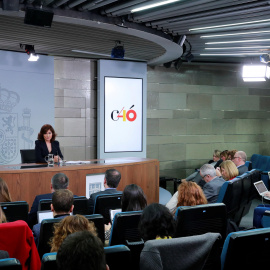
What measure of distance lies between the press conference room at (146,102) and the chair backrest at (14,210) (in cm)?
→ 16

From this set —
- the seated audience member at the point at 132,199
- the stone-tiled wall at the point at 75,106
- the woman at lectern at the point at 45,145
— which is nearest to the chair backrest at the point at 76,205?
the seated audience member at the point at 132,199

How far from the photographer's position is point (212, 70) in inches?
440

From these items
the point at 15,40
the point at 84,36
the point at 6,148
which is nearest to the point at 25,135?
the point at 6,148

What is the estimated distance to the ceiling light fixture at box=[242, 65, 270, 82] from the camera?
8945 mm

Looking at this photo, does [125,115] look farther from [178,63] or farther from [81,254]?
[81,254]

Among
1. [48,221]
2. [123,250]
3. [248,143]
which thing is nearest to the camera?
[123,250]

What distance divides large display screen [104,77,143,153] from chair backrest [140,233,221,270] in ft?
23.6

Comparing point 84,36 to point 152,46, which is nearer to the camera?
point 84,36

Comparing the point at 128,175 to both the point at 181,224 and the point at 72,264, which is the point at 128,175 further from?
the point at 72,264

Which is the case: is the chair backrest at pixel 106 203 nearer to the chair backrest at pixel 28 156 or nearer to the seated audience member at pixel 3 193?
the seated audience member at pixel 3 193

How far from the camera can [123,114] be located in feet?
31.8

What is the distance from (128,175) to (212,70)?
5253 millimetres

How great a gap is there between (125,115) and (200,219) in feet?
21.3

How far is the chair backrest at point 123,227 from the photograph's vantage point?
10.6 feet
